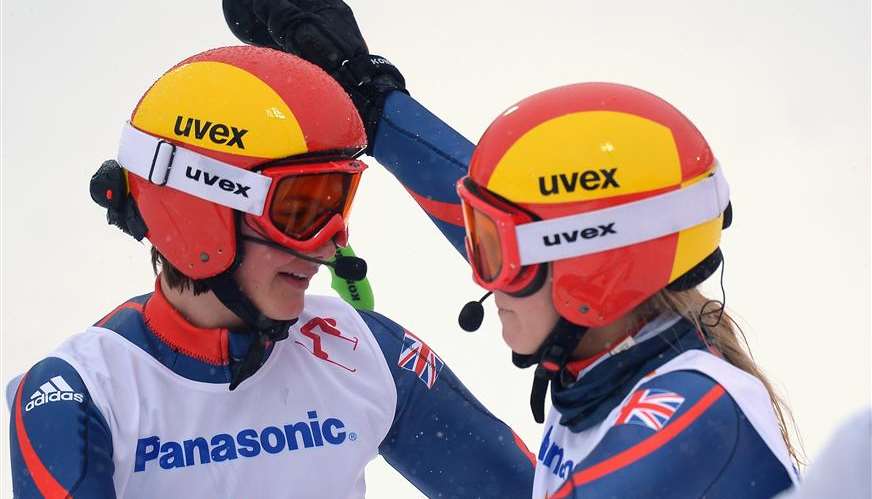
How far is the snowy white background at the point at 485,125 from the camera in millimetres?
5215

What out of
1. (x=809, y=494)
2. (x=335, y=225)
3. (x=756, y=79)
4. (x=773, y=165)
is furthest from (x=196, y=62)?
(x=756, y=79)

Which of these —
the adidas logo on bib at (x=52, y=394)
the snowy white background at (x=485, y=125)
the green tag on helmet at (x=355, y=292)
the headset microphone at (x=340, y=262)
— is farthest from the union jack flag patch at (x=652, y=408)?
the snowy white background at (x=485, y=125)

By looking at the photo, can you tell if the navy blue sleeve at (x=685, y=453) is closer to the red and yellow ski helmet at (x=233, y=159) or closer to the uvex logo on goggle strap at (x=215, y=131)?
the red and yellow ski helmet at (x=233, y=159)

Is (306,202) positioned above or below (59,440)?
above

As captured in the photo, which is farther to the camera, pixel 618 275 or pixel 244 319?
pixel 244 319

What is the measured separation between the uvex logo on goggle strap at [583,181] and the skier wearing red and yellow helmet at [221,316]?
0.71 meters

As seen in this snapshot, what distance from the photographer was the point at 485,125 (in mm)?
6457

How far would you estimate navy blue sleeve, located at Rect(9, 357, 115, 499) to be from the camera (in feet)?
9.17

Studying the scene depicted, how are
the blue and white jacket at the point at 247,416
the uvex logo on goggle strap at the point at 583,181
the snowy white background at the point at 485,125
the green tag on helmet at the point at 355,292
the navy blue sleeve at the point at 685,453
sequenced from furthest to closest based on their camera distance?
the snowy white background at the point at 485,125 < the green tag on helmet at the point at 355,292 < the blue and white jacket at the point at 247,416 < the uvex logo on goggle strap at the point at 583,181 < the navy blue sleeve at the point at 685,453

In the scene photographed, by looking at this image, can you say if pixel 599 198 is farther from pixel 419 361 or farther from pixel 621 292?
pixel 419 361

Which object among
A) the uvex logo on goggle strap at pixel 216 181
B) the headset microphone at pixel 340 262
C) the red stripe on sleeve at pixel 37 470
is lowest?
the red stripe on sleeve at pixel 37 470

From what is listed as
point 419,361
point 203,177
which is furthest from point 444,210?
point 203,177

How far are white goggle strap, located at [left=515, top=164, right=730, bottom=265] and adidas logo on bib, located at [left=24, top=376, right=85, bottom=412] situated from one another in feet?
3.83

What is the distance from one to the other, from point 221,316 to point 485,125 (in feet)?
11.2
